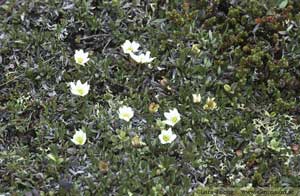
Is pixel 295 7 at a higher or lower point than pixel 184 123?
higher

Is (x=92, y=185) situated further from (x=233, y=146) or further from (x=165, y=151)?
(x=233, y=146)

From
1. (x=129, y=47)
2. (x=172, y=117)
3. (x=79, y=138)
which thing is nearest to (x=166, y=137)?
(x=172, y=117)

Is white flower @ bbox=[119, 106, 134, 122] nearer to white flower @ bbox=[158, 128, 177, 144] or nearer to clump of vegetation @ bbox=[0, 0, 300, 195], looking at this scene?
clump of vegetation @ bbox=[0, 0, 300, 195]

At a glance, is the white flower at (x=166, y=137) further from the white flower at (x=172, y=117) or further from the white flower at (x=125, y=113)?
the white flower at (x=125, y=113)

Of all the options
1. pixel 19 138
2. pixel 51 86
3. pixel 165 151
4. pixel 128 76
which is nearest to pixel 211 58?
pixel 128 76

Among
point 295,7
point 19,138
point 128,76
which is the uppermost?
point 295,7

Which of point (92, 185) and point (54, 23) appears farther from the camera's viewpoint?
point (54, 23)

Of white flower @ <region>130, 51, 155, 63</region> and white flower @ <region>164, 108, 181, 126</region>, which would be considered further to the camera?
white flower @ <region>130, 51, 155, 63</region>

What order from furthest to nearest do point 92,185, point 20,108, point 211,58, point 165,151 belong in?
point 211,58 → point 20,108 → point 165,151 → point 92,185

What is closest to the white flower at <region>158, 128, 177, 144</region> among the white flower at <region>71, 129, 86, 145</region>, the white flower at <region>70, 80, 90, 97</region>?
the white flower at <region>71, 129, 86, 145</region>
